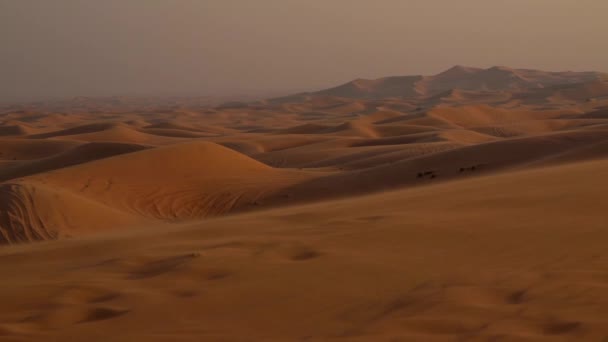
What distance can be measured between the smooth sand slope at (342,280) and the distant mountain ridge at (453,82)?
12485 cm

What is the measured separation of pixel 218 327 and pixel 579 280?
256 cm

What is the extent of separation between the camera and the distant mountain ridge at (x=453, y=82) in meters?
133

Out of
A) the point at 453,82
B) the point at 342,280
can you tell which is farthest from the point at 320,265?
the point at 453,82

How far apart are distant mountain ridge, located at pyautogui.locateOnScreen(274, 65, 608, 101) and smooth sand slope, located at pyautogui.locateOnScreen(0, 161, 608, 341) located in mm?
124846

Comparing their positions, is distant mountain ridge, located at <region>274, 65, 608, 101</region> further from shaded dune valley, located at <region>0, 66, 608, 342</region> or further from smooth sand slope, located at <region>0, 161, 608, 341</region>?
smooth sand slope, located at <region>0, 161, 608, 341</region>

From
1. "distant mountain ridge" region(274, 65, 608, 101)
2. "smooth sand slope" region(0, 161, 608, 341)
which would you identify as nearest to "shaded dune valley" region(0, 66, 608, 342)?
"smooth sand slope" region(0, 161, 608, 341)

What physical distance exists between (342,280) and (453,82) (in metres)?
150

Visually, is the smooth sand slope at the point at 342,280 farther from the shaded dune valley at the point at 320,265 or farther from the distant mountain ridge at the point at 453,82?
the distant mountain ridge at the point at 453,82

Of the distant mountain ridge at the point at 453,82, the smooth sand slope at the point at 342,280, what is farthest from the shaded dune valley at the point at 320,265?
the distant mountain ridge at the point at 453,82

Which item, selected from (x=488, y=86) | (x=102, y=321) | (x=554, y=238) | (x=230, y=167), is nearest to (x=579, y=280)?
(x=554, y=238)

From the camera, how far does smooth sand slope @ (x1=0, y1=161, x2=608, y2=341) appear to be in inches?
156

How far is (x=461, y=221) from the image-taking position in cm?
700

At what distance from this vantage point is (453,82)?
150 m

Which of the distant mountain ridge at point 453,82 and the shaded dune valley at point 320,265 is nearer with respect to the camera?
the shaded dune valley at point 320,265
